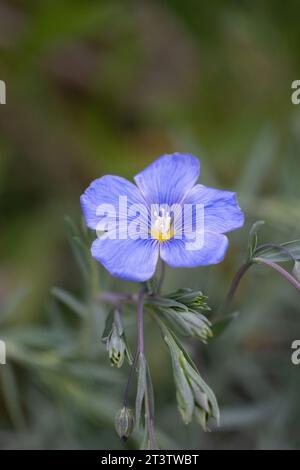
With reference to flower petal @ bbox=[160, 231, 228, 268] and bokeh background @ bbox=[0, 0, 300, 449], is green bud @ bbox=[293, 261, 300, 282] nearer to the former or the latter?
flower petal @ bbox=[160, 231, 228, 268]

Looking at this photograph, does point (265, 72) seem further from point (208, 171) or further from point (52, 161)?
point (52, 161)

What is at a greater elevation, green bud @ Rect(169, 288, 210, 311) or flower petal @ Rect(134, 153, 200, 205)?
flower petal @ Rect(134, 153, 200, 205)

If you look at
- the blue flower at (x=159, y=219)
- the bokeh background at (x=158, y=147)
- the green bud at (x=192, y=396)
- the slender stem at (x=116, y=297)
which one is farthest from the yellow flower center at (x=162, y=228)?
the bokeh background at (x=158, y=147)

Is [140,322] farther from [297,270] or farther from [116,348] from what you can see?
[297,270]

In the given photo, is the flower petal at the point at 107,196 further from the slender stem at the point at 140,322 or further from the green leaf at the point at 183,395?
the green leaf at the point at 183,395

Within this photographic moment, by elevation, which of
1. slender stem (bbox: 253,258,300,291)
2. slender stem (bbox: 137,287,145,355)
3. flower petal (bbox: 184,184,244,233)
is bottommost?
slender stem (bbox: 137,287,145,355)

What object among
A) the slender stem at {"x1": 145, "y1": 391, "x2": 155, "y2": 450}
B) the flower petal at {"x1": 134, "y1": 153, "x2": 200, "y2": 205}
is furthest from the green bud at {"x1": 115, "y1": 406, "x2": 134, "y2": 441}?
the flower petal at {"x1": 134, "y1": 153, "x2": 200, "y2": 205}
